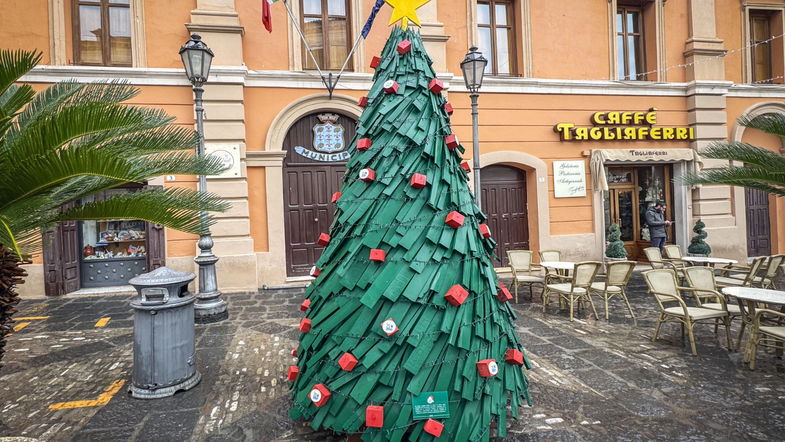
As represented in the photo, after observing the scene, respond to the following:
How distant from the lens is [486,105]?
977cm

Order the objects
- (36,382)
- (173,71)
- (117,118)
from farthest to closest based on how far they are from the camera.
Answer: (173,71)
(36,382)
(117,118)

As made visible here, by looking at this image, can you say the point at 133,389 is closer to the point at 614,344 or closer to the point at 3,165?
the point at 3,165

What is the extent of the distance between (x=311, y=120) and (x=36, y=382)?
22.0ft

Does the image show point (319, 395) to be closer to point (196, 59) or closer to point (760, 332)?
point (760, 332)

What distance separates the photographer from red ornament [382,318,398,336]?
233 cm

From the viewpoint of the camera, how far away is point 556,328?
5516 millimetres

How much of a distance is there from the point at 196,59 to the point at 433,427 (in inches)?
239

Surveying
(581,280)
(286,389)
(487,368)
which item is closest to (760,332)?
(581,280)

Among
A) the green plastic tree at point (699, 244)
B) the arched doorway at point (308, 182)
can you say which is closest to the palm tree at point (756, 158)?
the green plastic tree at point (699, 244)

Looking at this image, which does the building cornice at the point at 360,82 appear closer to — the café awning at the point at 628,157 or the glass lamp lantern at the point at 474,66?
the café awning at the point at 628,157

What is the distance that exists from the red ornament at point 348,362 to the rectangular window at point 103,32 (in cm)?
904

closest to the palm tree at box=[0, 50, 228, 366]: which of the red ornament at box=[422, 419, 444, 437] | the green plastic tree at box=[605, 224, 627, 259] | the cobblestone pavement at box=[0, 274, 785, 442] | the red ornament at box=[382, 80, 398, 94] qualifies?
the cobblestone pavement at box=[0, 274, 785, 442]

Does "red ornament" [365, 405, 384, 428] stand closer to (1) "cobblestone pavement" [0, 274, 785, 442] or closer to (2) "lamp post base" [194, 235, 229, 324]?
(1) "cobblestone pavement" [0, 274, 785, 442]

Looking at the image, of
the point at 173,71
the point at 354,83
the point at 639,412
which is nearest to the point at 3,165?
the point at 639,412
